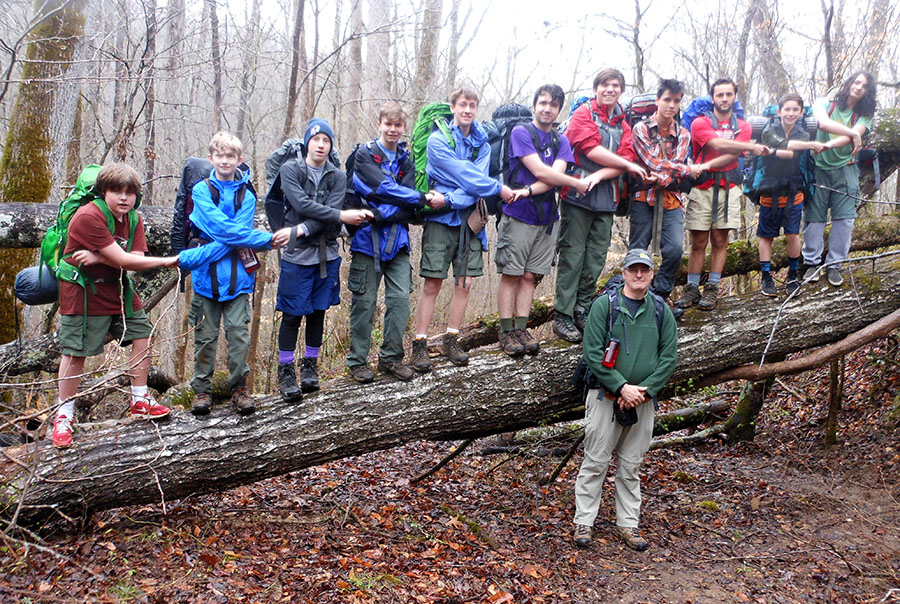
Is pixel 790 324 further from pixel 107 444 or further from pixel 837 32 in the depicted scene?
pixel 837 32

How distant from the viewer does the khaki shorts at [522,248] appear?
5137 mm

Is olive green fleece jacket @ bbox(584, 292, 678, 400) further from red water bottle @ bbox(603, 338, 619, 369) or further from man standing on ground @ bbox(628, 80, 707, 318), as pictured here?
man standing on ground @ bbox(628, 80, 707, 318)

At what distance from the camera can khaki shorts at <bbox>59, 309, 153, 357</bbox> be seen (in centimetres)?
433

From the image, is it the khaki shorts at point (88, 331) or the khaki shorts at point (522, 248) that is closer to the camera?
the khaki shorts at point (88, 331)

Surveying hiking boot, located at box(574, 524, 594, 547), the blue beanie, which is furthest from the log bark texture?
the blue beanie

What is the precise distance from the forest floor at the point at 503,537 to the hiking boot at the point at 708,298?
2128 millimetres

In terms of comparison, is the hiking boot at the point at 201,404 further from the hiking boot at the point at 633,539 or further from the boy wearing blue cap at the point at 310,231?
the hiking boot at the point at 633,539

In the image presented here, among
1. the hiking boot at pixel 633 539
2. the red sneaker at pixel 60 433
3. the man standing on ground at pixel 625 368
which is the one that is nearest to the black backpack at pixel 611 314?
the man standing on ground at pixel 625 368

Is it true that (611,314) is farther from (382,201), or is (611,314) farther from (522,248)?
(382,201)

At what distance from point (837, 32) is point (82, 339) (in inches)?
508

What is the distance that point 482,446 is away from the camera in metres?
8.02

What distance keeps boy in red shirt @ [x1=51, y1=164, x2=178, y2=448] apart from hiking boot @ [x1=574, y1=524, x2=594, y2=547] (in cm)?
373

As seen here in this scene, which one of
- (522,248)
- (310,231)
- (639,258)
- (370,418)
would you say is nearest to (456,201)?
(522,248)

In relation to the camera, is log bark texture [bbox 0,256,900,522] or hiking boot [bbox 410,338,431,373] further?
hiking boot [bbox 410,338,431,373]
